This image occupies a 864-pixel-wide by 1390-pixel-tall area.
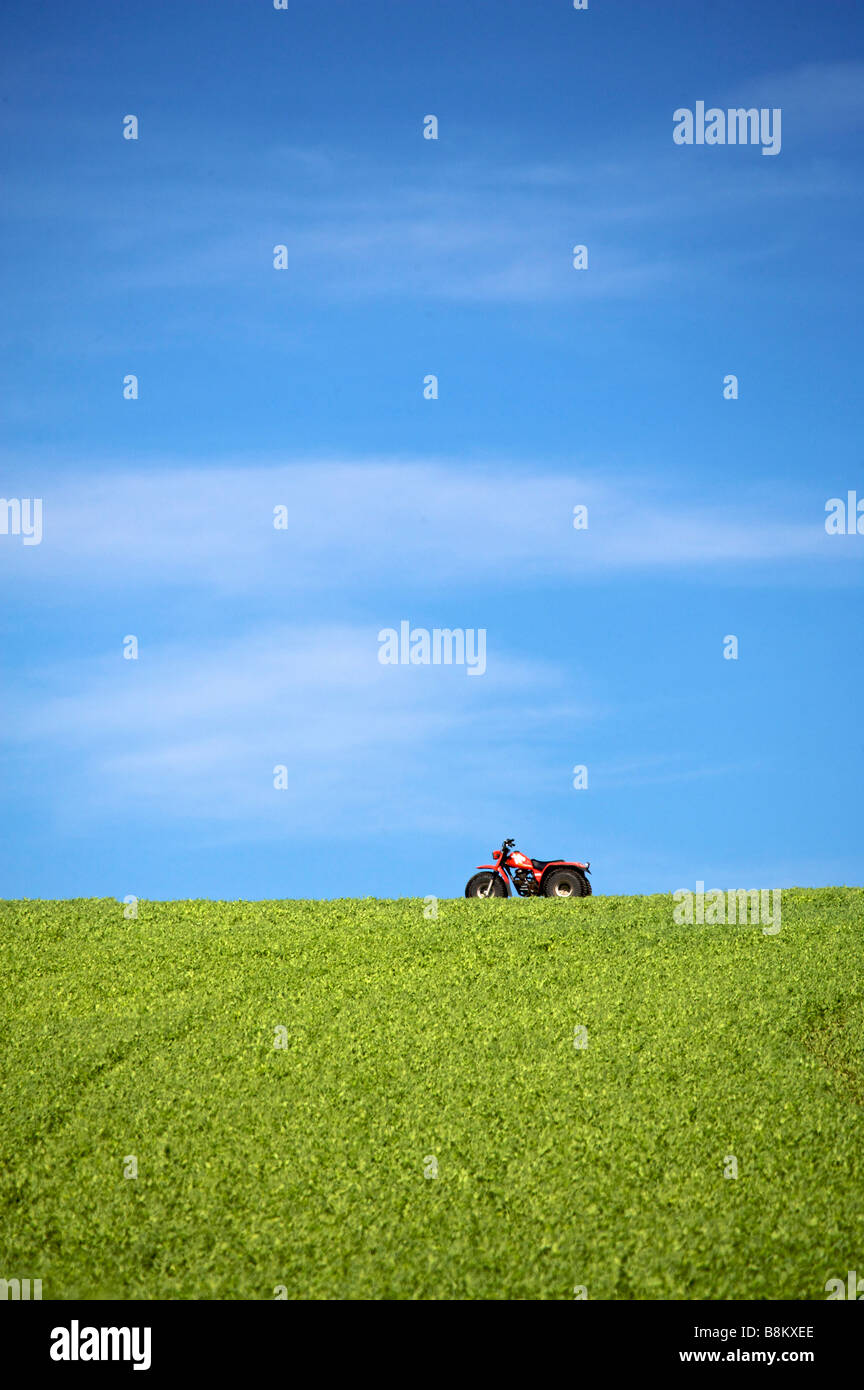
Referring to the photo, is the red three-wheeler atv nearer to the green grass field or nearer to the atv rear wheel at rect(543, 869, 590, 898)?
the atv rear wheel at rect(543, 869, 590, 898)

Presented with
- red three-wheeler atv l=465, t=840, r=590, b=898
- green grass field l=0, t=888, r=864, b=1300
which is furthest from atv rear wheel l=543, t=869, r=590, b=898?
green grass field l=0, t=888, r=864, b=1300

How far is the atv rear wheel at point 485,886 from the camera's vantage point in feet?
76.2

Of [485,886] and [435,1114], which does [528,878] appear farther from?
[435,1114]

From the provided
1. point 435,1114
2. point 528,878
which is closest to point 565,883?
point 528,878

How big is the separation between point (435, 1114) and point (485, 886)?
37.4 feet

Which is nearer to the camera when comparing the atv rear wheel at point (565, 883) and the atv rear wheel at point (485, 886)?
the atv rear wheel at point (565, 883)

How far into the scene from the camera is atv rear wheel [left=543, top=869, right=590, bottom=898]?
23.1 meters

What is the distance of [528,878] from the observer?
23.4 meters

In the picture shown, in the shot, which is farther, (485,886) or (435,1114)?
(485,886)

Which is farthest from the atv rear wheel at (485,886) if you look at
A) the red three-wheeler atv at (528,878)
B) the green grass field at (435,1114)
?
the green grass field at (435,1114)

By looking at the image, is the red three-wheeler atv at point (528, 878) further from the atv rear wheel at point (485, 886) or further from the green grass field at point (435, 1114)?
the green grass field at point (435, 1114)

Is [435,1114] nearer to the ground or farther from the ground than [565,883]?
nearer to the ground
